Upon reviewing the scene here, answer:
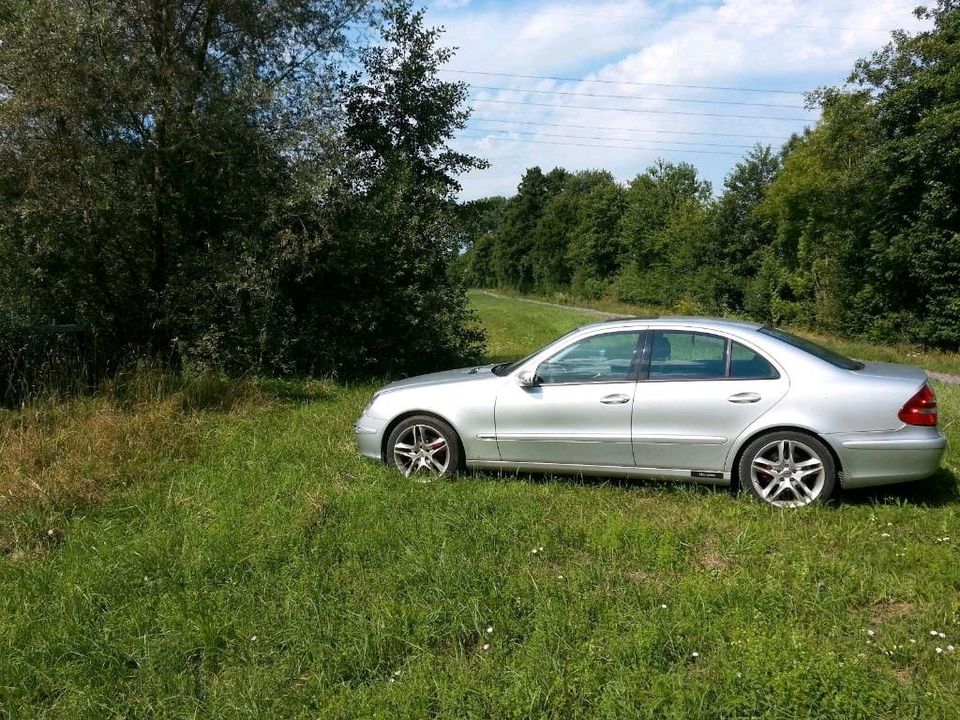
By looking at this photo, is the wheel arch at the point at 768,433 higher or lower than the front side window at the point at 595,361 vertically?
lower

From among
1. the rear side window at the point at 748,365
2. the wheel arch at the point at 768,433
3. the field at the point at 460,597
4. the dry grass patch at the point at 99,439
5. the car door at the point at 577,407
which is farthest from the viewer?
the car door at the point at 577,407

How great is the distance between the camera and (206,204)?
1154cm

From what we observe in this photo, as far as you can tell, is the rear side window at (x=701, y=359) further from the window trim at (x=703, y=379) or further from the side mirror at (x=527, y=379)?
the side mirror at (x=527, y=379)

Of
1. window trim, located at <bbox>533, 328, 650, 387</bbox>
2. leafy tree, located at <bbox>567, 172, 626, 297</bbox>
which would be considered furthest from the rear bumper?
leafy tree, located at <bbox>567, 172, 626, 297</bbox>

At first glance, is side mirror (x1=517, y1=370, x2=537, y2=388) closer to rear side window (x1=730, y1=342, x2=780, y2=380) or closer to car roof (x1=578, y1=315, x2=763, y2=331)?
car roof (x1=578, y1=315, x2=763, y2=331)

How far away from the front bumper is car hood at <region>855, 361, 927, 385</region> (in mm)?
3693

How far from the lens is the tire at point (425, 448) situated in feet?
19.5

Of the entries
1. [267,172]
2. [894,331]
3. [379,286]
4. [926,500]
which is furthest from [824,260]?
[926,500]

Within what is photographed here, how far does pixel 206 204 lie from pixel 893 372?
9913mm

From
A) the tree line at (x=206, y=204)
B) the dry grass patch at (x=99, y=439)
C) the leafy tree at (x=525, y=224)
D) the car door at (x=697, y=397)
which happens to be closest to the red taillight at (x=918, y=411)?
the car door at (x=697, y=397)

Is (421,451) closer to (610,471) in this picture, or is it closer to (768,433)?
(610,471)

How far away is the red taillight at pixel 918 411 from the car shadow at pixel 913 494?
0.60 meters

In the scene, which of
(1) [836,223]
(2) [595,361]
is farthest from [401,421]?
(1) [836,223]

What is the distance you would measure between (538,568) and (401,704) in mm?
→ 1361
